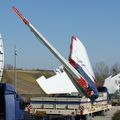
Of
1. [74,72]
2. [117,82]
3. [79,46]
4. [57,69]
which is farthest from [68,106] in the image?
[117,82]

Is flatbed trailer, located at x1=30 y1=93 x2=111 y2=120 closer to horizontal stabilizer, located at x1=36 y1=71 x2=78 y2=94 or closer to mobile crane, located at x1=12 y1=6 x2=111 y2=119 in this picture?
mobile crane, located at x1=12 y1=6 x2=111 y2=119

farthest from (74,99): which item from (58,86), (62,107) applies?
(58,86)

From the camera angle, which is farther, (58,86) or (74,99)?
(58,86)

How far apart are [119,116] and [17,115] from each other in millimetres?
6303

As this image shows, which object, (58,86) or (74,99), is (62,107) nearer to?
(74,99)

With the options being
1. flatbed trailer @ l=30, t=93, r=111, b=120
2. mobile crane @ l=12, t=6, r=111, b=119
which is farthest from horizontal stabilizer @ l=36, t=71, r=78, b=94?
flatbed trailer @ l=30, t=93, r=111, b=120

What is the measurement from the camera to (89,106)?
108ft

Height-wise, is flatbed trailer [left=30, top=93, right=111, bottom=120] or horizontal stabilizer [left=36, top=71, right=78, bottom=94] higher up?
horizontal stabilizer [left=36, top=71, right=78, bottom=94]

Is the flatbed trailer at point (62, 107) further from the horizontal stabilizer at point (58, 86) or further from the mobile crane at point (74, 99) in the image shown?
the horizontal stabilizer at point (58, 86)

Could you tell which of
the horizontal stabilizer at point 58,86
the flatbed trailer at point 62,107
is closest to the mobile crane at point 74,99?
Result: the flatbed trailer at point 62,107

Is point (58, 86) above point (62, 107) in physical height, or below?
above

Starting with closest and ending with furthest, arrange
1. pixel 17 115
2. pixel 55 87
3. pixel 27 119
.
Result: pixel 17 115, pixel 27 119, pixel 55 87

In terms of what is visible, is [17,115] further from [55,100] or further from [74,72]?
[74,72]

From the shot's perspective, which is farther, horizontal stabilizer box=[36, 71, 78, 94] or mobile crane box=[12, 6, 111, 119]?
horizontal stabilizer box=[36, 71, 78, 94]
